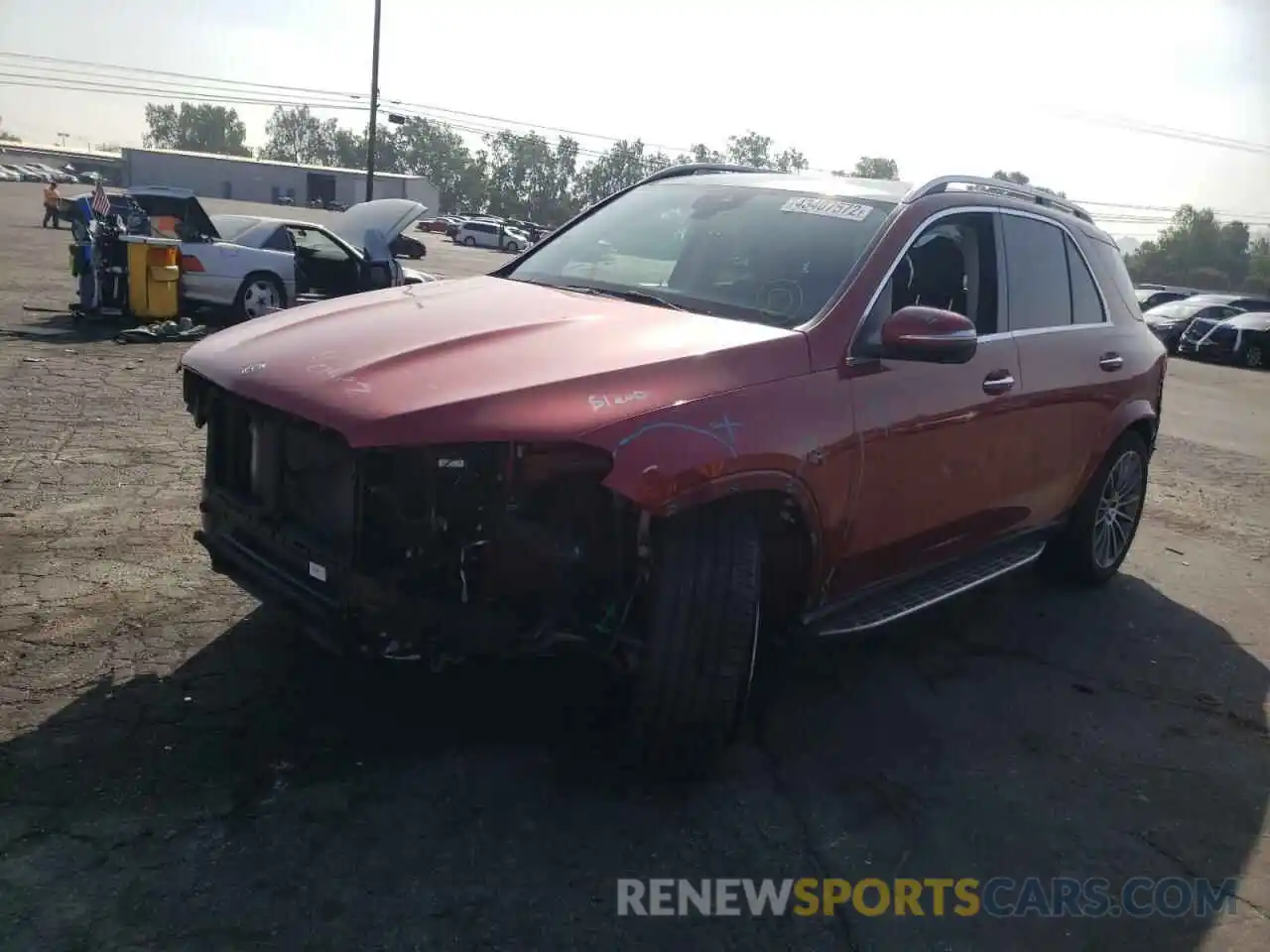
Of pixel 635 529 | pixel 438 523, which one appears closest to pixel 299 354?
pixel 438 523

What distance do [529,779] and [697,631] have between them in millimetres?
710

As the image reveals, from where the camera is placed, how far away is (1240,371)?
2144 cm

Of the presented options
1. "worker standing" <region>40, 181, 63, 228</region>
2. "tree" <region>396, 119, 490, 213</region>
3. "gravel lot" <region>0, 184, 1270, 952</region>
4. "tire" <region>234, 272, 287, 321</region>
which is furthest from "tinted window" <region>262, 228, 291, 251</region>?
"tree" <region>396, 119, 490, 213</region>

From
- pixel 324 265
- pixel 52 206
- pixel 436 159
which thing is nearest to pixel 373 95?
pixel 52 206

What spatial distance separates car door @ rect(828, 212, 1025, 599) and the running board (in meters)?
0.06

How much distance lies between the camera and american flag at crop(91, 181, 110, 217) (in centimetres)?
1274

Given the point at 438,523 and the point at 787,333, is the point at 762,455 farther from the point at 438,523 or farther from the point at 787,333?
the point at 438,523

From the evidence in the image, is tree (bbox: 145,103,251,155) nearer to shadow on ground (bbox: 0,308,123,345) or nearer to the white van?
the white van

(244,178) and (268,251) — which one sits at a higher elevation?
(244,178)

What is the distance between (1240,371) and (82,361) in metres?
21.0

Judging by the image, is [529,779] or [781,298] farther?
[781,298]

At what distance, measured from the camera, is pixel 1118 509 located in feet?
18.0

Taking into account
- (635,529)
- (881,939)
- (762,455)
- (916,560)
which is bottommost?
(881,939)

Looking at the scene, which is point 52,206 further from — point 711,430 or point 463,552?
point 711,430
